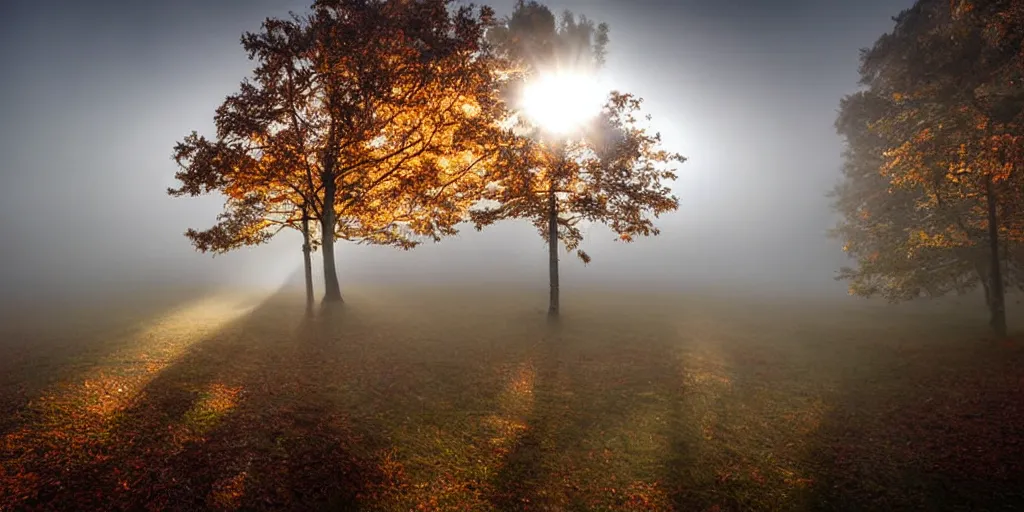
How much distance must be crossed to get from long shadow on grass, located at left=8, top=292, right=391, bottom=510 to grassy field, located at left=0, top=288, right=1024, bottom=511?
0.12 feet

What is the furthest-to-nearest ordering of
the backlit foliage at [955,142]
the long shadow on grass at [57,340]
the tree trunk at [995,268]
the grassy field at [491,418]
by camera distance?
the tree trunk at [995,268] < the backlit foliage at [955,142] < the long shadow on grass at [57,340] < the grassy field at [491,418]

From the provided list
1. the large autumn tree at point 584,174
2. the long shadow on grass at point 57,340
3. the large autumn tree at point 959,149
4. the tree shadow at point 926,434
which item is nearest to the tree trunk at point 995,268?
the large autumn tree at point 959,149

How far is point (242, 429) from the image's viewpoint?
7.88 metres

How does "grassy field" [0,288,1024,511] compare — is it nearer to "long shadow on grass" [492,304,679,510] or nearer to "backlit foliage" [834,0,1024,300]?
"long shadow on grass" [492,304,679,510]

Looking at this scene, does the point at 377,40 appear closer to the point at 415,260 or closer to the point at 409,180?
the point at 409,180

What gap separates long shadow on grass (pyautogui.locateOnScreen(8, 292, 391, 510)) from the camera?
19.3 ft

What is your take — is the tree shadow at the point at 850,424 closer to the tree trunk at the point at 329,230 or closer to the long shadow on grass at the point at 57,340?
the long shadow on grass at the point at 57,340

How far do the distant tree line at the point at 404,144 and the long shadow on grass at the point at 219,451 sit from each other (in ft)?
25.6

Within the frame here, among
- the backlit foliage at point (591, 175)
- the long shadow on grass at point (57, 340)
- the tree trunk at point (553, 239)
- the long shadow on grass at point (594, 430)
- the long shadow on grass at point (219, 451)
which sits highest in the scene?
the backlit foliage at point (591, 175)

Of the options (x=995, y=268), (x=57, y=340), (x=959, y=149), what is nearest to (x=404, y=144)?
(x=57, y=340)

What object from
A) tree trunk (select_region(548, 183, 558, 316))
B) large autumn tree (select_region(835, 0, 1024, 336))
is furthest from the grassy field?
large autumn tree (select_region(835, 0, 1024, 336))

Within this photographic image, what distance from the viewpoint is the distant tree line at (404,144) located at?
570 inches

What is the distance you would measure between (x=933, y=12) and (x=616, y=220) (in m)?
20.7

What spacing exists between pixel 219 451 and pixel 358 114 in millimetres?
11535
